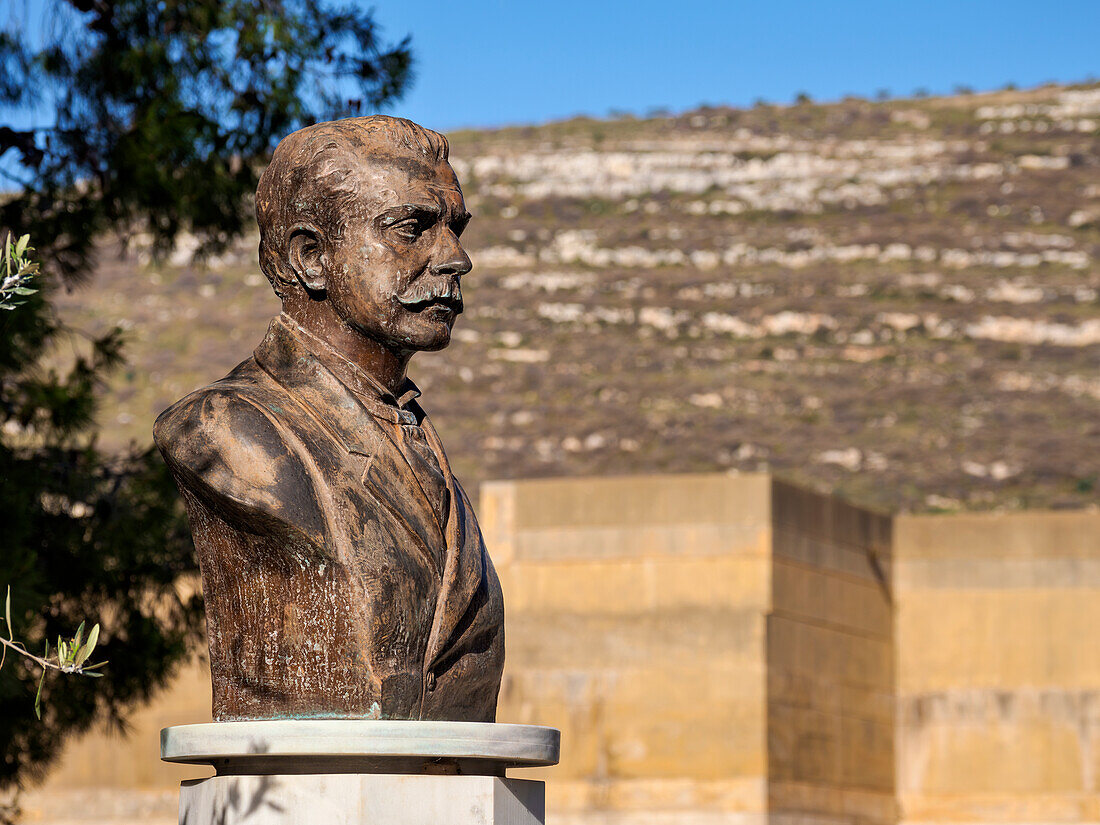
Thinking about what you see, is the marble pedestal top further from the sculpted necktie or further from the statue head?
the statue head

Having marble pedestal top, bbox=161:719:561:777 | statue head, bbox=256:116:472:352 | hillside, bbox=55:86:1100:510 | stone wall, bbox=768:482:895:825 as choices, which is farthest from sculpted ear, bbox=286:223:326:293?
hillside, bbox=55:86:1100:510

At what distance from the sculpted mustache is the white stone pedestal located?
0.89 metres

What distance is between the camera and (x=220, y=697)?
3648 millimetres

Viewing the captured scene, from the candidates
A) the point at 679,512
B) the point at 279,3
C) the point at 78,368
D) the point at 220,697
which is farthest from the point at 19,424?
the point at 679,512

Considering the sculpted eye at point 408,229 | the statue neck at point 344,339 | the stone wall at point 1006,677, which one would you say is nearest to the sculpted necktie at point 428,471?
the statue neck at point 344,339

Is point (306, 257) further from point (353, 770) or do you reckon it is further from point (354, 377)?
point (353, 770)

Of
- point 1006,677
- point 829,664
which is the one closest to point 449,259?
point 829,664

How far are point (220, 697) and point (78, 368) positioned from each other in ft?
14.1

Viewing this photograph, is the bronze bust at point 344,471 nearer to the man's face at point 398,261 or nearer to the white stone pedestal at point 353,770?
the man's face at point 398,261

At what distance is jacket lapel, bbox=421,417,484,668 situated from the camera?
3.61 meters

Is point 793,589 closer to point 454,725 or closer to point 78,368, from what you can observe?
point 78,368

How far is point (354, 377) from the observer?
379cm

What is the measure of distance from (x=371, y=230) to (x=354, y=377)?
316 mm

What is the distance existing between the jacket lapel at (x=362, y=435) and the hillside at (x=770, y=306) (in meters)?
22.8
